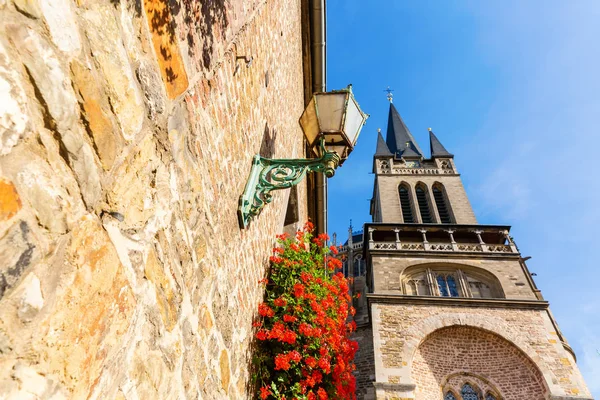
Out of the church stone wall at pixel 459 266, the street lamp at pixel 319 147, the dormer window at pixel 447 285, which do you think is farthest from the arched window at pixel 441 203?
the street lamp at pixel 319 147

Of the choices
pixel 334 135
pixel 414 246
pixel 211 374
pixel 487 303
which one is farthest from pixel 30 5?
pixel 414 246

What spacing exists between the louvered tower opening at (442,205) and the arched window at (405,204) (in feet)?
5.45

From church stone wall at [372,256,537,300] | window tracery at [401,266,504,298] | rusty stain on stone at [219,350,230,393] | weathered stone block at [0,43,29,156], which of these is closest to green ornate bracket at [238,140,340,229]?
rusty stain on stone at [219,350,230,393]

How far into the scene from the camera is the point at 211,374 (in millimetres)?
2053

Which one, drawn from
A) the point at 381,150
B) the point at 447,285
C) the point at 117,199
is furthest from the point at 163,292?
the point at 381,150

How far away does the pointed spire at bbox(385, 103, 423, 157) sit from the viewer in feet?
98.0

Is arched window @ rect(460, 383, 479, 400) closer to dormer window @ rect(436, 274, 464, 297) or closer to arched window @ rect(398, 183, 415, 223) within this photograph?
dormer window @ rect(436, 274, 464, 297)

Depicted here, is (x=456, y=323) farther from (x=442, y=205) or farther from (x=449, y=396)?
(x=442, y=205)

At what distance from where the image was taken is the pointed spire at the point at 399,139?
29.9 meters

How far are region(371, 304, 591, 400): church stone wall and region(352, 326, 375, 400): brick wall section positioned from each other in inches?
134

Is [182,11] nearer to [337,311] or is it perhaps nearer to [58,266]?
[58,266]

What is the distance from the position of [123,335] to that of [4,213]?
0.58 metres

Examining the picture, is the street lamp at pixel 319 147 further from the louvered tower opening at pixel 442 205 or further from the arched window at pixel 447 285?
the louvered tower opening at pixel 442 205

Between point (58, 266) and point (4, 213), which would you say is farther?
point (58, 266)
